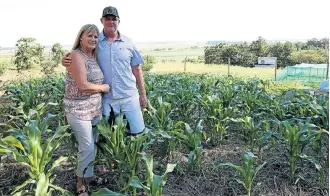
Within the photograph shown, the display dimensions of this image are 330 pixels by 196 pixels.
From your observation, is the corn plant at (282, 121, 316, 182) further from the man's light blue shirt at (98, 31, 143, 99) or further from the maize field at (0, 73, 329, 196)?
the man's light blue shirt at (98, 31, 143, 99)

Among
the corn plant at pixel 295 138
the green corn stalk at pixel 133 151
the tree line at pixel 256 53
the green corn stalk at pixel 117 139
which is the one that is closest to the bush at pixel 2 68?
the tree line at pixel 256 53

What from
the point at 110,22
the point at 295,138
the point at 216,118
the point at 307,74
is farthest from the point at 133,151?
the point at 307,74

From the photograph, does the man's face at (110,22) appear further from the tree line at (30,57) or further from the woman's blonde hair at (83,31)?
the tree line at (30,57)

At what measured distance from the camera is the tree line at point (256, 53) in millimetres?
29327

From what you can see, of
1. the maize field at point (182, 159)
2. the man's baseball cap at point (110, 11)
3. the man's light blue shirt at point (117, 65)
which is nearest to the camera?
the maize field at point (182, 159)

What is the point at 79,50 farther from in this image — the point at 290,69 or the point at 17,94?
the point at 290,69

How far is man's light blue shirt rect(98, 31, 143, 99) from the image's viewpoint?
3031 millimetres

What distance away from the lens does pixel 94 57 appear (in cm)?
293

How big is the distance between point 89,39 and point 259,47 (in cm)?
3273

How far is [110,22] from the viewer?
2984 millimetres

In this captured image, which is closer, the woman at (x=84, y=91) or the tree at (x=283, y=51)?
the woman at (x=84, y=91)

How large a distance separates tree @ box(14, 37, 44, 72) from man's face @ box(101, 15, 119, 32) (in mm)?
17431

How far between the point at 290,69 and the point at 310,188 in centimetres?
1522

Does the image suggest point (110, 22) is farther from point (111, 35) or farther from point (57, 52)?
point (57, 52)
